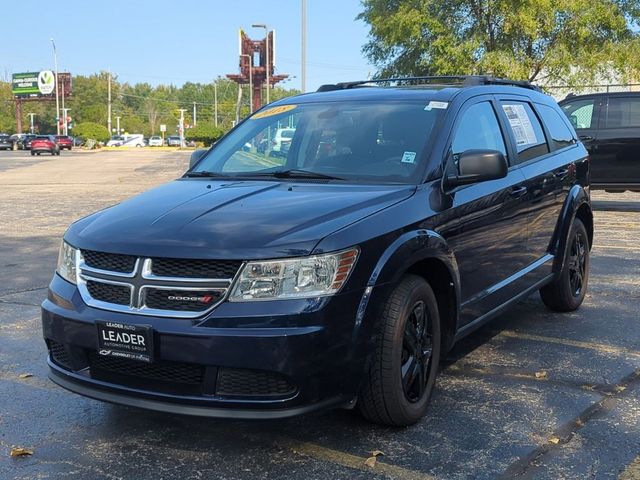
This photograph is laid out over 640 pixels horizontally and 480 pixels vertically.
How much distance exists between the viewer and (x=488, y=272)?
4.43 metres

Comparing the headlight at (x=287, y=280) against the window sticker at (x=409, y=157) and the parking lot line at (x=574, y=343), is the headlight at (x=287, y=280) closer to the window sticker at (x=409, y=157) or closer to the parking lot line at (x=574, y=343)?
the window sticker at (x=409, y=157)

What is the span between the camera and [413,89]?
4711 millimetres

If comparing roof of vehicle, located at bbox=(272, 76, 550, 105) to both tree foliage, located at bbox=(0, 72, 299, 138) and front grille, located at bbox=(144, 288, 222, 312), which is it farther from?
tree foliage, located at bbox=(0, 72, 299, 138)

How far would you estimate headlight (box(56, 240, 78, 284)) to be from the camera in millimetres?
3525

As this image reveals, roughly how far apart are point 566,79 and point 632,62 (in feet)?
6.23

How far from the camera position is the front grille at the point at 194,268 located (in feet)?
10.1

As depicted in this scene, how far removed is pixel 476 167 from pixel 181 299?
70.5 inches

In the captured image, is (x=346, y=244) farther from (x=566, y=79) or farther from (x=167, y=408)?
(x=566, y=79)

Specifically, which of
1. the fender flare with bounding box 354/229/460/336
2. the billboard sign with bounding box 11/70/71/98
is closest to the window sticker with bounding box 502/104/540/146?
the fender flare with bounding box 354/229/460/336

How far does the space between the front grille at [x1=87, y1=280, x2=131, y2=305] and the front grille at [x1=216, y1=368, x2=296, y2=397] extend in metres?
0.55

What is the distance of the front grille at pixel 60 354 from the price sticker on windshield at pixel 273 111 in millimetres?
2201

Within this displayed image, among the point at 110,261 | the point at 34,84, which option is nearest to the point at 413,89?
the point at 110,261

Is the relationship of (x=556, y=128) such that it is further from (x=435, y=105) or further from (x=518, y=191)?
(x=435, y=105)

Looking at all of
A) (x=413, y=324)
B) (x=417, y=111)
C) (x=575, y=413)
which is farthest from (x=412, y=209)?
(x=575, y=413)
